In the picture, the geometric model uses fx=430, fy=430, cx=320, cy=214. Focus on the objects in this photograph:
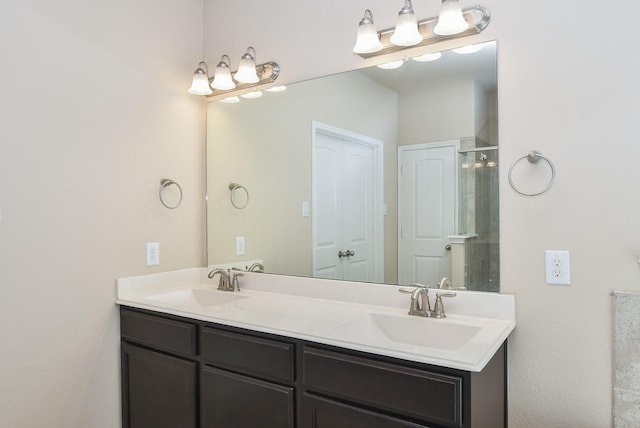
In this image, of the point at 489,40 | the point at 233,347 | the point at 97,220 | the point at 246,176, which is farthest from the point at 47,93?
the point at 489,40

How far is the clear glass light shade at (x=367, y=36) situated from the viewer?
1756mm

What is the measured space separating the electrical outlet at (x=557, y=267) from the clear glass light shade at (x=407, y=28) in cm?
95

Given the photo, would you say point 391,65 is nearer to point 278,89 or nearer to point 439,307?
point 278,89

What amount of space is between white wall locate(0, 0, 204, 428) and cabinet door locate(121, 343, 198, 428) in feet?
0.26

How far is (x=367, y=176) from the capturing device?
6.45 feet

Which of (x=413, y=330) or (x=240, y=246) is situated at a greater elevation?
(x=240, y=246)

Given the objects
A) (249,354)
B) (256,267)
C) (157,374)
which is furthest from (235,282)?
(249,354)

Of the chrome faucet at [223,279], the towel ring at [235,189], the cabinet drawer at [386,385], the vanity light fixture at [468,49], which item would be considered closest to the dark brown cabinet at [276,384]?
the cabinet drawer at [386,385]

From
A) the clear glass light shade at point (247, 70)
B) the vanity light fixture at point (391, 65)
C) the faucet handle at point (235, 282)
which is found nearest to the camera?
the vanity light fixture at point (391, 65)

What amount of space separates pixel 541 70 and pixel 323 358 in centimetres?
128

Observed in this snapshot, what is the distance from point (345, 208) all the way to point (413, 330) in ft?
2.18

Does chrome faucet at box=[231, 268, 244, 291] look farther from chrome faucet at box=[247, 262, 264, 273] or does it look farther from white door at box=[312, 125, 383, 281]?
white door at box=[312, 125, 383, 281]

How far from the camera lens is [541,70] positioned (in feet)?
5.10

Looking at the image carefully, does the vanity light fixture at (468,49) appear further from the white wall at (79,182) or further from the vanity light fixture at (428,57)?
the white wall at (79,182)
